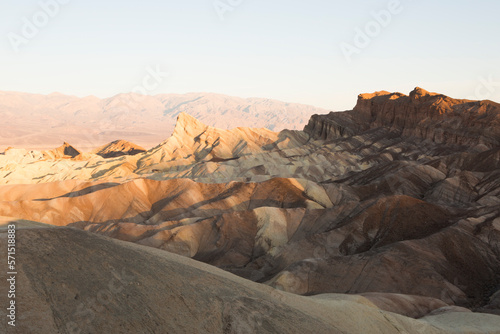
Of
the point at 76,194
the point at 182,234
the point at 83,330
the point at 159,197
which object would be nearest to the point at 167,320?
the point at 83,330

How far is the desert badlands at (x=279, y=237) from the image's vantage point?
1325cm

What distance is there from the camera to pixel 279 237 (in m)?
39.1

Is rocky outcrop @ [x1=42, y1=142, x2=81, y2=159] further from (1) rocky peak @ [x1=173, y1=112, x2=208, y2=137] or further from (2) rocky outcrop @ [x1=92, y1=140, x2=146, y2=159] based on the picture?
(1) rocky peak @ [x1=173, y1=112, x2=208, y2=137]

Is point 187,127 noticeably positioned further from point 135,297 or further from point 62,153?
point 135,297

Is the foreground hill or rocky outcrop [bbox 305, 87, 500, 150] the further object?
rocky outcrop [bbox 305, 87, 500, 150]

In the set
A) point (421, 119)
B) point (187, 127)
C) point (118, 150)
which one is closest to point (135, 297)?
point (421, 119)

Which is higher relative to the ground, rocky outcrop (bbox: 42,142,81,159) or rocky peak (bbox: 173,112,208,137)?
rocky peak (bbox: 173,112,208,137)

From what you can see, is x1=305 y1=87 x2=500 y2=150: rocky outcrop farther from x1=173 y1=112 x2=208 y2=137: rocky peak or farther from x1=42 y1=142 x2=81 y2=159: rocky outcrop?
x1=42 y1=142 x2=81 y2=159: rocky outcrop

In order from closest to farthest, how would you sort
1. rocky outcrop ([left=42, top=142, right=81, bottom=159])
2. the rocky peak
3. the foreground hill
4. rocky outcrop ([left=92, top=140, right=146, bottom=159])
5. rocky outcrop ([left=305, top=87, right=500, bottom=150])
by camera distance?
the foreground hill < rocky outcrop ([left=305, top=87, right=500, bottom=150]) < the rocky peak < rocky outcrop ([left=42, top=142, right=81, bottom=159]) < rocky outcrop ([left=92, top=140, right=146, bottom=159])

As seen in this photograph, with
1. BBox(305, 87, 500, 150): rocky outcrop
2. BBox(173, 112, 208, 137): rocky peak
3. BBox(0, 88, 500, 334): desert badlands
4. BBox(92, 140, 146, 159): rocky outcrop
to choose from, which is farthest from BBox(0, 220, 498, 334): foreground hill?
BBox(92, 140, 146, 159): rocky outcrop

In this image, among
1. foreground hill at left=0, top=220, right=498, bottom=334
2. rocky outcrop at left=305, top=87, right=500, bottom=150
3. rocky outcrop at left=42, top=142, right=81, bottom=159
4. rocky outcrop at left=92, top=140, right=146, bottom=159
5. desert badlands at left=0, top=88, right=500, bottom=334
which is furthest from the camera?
rocky outcrop at left=92, top=140, right=146, bottom=159

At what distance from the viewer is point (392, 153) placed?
78562 millimetres

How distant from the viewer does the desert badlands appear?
43.5 ft

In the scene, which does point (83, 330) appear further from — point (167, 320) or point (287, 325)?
point (287, 325)
